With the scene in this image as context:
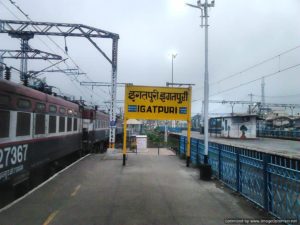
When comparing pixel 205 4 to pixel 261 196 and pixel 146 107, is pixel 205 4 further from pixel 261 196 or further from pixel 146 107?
pixel 261 196

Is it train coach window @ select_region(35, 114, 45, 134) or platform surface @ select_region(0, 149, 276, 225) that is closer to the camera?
platform surface @ select_region(0, 149, 276, 225)

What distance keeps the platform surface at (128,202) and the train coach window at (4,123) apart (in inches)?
63.1

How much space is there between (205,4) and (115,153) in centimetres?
1024

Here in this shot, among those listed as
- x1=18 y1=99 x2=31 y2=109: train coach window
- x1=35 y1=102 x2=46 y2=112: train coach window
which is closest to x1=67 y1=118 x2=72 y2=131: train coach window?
x1=35 y1=102 x2=46 y2=112: train coach window

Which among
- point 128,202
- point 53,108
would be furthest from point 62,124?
point 128,202

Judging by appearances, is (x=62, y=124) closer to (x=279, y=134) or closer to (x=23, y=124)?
(x=23, y=124)

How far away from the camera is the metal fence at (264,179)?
7.25 metres

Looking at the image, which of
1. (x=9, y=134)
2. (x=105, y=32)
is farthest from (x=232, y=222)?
(x=105, y=32)

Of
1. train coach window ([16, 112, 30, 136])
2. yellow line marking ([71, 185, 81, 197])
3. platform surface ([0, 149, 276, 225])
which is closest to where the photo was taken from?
platform surface ([0, 149, 276, 225])

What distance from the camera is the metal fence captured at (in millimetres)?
7254

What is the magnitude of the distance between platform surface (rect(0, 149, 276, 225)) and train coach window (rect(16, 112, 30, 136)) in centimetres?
158

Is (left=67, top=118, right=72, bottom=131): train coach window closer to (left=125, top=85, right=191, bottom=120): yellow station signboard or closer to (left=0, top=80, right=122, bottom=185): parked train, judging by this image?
(left=0, top=80, right=122, bottom=185): parked train

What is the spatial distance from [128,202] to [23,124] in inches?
130

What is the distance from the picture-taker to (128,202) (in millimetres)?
8875
